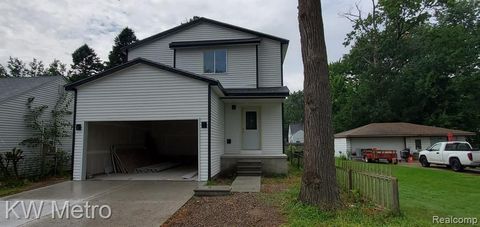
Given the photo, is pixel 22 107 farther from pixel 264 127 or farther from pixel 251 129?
pixel 264 127

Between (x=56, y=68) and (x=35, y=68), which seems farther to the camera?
(x=35, y=68)

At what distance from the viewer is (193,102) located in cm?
1057

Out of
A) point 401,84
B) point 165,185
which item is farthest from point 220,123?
point 401,84

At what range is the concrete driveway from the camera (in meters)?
5.61

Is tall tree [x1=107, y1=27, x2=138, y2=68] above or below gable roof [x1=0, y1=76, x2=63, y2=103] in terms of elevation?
above

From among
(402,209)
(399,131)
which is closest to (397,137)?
→ (399,131)

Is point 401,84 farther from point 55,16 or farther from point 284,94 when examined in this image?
point 55,16

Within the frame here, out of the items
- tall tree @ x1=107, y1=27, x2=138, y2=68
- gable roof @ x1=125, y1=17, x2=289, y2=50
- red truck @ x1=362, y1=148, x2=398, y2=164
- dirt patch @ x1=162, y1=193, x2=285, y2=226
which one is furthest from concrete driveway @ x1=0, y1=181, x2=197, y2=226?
tall tree @ x1=107, y1=27, x2=138, y2=68

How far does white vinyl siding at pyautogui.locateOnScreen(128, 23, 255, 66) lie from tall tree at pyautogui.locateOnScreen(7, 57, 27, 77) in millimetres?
31655

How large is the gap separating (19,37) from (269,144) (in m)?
16.6

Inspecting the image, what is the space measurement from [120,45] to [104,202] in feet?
79.8

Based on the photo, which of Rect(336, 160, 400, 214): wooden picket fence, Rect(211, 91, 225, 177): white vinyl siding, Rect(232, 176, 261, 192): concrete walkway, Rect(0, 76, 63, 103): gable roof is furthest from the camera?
Rect(0, 76, 63, 103): gable roof

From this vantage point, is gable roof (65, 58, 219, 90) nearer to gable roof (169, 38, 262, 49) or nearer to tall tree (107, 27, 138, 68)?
gable roof (169, 38, 262, 49)

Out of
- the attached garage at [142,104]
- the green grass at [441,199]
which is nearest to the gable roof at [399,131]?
the green grass at [441,199]
